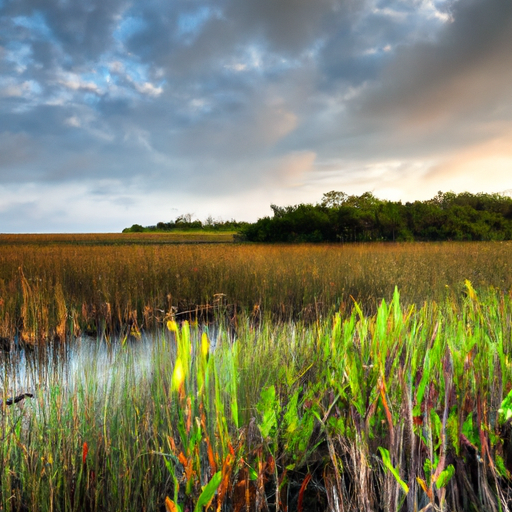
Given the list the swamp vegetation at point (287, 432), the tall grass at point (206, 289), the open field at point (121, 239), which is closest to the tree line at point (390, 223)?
the open field at point (121, 239)

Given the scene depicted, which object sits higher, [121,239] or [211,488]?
[121,239]

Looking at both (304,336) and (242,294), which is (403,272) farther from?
(304,336)

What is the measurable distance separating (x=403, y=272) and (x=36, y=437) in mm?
6342

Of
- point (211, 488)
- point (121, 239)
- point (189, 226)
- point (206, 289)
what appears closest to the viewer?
point (211, 488)

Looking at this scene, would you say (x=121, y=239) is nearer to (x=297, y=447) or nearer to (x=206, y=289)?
(x=206, y=289)

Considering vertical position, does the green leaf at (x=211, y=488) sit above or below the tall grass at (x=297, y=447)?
above

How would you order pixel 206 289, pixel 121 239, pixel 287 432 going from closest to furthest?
pixel 287 432 → pixel 206 289 → pixel 121 239

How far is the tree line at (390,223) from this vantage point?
2039cm

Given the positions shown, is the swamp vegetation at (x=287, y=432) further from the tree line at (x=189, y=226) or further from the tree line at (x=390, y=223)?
the tree line at (x=189, y=226)

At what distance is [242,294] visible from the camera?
6.22 meters

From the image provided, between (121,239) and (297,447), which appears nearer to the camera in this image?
(297,447)

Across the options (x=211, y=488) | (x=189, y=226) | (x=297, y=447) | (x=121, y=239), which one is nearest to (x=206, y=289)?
(x=297, y=447)

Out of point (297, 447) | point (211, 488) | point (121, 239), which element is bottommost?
point (297, 447)

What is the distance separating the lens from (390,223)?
20.2 meters
